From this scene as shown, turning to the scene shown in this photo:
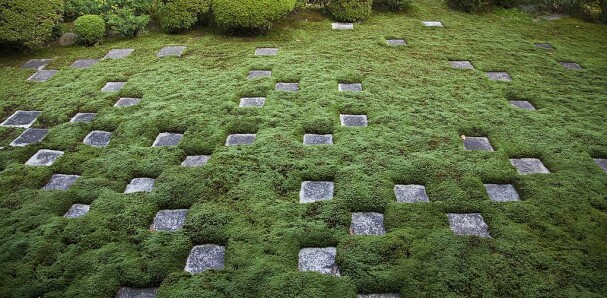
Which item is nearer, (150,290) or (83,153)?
(150,290)

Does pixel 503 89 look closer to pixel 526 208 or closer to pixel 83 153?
pixel 526 208

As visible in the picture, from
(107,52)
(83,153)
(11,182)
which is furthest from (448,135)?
(107,52)

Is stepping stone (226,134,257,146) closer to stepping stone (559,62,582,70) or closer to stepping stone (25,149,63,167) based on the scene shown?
stepping stone (25,149,63,167)

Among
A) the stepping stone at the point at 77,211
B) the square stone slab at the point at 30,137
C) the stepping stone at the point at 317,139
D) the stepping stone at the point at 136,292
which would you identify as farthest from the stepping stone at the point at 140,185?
the stepping stone at the point at 317,139

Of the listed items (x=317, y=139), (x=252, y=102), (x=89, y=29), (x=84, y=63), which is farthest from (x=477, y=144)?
(x=89, y=29)

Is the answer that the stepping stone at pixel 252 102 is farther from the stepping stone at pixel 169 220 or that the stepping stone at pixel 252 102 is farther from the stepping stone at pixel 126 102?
the stepping stone at pixel 169 220

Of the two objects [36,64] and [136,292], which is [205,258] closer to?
[136,292]
